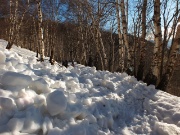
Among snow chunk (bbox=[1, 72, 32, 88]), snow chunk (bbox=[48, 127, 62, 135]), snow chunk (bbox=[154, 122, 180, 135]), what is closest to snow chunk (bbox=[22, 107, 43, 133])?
snow chunk (bbox=[48, 127, 62, 135])

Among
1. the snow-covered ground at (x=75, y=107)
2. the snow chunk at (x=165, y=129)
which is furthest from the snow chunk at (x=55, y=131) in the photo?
the snow chunk at (x=165, y=129)

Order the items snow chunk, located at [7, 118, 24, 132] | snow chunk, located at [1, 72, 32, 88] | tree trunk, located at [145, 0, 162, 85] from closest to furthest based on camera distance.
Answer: snow chunk, located at [7, 118, 24, 132], snow chunk, located at [1, 72, 32, 88], tree trunk, located at [145, 0, 162, 85]

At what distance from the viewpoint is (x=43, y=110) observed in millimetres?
2848

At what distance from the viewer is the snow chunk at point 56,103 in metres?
2.82

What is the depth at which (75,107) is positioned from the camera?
10.5 feet

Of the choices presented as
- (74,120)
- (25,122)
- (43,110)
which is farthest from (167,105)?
(25,122)

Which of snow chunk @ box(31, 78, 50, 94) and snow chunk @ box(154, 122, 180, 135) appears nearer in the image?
snow chunk @ box(31, 78, 50, 94)

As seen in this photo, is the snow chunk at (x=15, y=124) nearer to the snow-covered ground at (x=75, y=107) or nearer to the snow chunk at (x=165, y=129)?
the snow-covered ground at (x=75, y=107)

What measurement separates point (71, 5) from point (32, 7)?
8.86ft

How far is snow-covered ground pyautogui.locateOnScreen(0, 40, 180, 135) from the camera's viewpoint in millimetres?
2604

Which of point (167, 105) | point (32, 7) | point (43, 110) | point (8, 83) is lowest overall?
point (167, 105)

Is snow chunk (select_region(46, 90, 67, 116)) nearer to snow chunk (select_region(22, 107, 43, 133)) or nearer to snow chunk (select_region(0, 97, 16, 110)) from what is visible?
snow chunk (select_region(22, 107, 43, 133))

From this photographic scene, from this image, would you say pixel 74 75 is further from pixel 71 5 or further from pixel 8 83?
pixel 71 5

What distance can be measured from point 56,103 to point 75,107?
Answer: 1.41 feet
